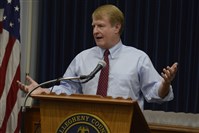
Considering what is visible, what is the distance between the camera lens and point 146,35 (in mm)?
3725

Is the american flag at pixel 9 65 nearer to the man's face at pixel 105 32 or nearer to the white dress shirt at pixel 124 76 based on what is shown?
the white dress shirt at pixel 124 76

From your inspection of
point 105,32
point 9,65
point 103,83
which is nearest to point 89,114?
point 103,83

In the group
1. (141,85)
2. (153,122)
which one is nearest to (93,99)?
(141,85)

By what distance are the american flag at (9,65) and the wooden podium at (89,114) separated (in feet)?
7.19

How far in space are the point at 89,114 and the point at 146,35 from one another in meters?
2.40

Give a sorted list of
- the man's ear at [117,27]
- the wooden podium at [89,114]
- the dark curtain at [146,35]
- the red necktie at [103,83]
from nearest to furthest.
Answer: the wooden podium at [89,114], the red necktie at [103,83], the man's ear at [117,27], the dark curtain at [146,35]

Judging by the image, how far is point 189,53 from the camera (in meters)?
3.59

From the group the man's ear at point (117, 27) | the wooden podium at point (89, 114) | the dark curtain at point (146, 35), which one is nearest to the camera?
the wooden podium at point (89, 114)

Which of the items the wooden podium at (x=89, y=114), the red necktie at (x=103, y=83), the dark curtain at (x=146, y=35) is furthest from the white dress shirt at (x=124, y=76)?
the dark curtain at (x=146, y=35)

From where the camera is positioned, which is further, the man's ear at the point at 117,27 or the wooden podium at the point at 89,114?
the man's ear at the point at 117,27

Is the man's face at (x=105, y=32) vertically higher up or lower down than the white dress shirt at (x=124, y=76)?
higher up

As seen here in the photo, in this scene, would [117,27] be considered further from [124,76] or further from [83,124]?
[83,124]

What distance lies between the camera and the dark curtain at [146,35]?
3.59 metres

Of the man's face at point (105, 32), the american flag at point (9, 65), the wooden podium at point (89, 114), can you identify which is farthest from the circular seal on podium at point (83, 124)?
the american flag at point (9, 65)
